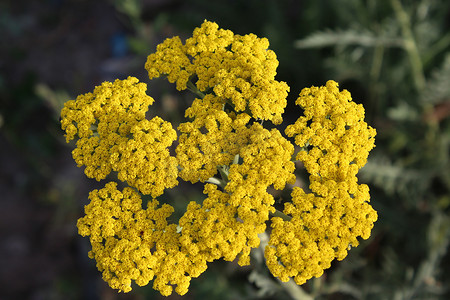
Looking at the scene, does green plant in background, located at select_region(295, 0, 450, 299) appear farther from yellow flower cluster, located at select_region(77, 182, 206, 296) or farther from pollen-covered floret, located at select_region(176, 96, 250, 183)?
yellow flower cluster, located at select_region(77, 182, 206, 296)

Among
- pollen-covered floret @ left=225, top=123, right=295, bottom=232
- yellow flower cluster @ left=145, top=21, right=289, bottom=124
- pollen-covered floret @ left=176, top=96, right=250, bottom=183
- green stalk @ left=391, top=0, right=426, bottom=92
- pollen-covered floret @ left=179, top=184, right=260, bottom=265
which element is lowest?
pollen-covered floret @ left=179, top=184, right=260, bottom=265

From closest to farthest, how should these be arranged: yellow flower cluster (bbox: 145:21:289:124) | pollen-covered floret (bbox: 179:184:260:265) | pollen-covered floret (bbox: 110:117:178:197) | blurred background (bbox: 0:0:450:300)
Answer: pollen-covered floret (bbox: 179:184:260:265)
pollen-covered floret (bbox: 110:117:178:197)
yellow flower cluster (bbox: 145:21:289:124)
blurred background (bbox: 0:0:450:300)

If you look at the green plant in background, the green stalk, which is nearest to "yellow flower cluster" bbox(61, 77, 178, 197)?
the green plant in background

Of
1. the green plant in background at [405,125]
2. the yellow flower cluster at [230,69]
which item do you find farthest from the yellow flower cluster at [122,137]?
the green plant in background at [405,125]

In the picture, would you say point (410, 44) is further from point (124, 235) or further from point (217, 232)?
point (124, 235)

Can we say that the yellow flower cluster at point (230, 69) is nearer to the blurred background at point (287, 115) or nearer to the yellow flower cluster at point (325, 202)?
the yellow flower cluster at point (325, 202)

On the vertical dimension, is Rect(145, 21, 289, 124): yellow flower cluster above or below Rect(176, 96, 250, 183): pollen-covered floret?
above

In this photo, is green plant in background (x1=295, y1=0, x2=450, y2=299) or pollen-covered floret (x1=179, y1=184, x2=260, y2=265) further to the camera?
→ green plant in background (x1=295, y1=0, x2=450, y2=299)

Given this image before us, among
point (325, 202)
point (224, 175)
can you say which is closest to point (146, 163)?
point (224, 175)

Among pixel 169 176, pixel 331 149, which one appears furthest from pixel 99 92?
pixel 331 149
